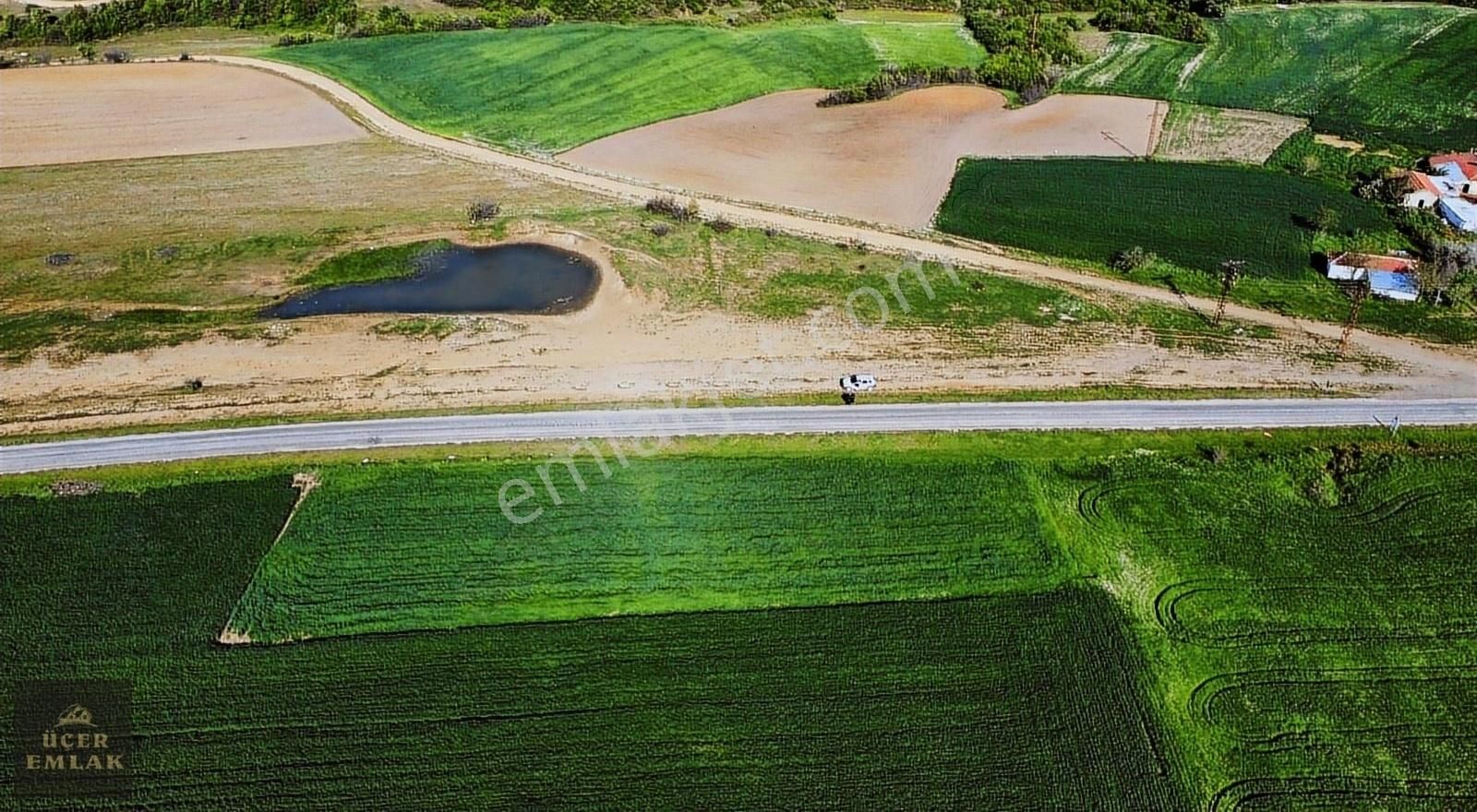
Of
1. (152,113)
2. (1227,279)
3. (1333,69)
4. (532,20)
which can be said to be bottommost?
(1227,279)

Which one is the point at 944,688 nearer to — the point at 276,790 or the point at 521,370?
the point at 276,790

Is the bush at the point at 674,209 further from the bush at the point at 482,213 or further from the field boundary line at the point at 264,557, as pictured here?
the field boundary line at the point at 264,557

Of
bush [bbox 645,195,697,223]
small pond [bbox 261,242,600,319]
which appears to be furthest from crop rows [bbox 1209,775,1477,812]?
bush [bbox 645,195,697,223]

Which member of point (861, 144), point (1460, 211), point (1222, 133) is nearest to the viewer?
point (1460, 211)

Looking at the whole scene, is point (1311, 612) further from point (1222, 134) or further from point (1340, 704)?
point (1222, 134)

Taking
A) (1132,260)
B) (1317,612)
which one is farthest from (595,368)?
(1317,612)

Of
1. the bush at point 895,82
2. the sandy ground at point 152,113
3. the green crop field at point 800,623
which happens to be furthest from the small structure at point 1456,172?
the sandy ground at point 152,113

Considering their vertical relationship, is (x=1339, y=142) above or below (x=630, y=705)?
above
